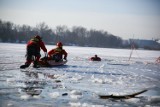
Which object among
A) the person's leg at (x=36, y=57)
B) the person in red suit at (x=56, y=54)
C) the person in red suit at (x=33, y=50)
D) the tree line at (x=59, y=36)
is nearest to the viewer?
the person in red suit at (x=33, y=50)

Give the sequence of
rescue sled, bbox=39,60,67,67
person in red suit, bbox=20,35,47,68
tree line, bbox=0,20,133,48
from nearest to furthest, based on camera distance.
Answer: person in red suit, bbox=20,35,47,68, rescue sled, bbox=39,60,67,67, tree line, bbox=0,20,133,48

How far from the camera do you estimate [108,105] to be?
6.04 meters

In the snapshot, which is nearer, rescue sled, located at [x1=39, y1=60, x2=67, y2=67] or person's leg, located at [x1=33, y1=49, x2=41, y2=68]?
person's leg, located at [x1=33, y1=49, x2=41, y2=68]

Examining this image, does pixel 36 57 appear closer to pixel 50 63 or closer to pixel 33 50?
pixel 33 50

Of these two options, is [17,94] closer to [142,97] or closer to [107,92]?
[107,92]

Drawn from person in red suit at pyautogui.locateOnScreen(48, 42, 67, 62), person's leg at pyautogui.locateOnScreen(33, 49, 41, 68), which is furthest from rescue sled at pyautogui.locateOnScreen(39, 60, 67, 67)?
person's leg at pyautogui.locateOnScreen(33, 49, 41, 68)

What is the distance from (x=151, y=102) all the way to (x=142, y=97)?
586 millimetres

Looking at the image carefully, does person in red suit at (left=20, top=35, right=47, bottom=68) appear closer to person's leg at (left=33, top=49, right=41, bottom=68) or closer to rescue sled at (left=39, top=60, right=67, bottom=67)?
person's leg at (left=33, top=49, right=41, bottom=68)

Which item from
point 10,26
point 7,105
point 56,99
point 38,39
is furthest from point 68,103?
point 10,26

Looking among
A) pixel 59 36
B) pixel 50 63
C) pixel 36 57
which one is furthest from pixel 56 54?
pixel 59 36

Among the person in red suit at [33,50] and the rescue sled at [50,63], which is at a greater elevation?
the person in red suit at [33,50]

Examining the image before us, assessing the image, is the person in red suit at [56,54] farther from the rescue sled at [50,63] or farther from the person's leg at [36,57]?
the person's leg at [36,57]

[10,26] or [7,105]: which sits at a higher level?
[10,26]

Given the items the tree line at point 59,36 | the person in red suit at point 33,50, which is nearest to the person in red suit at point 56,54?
the person in red suit at point 33,50
